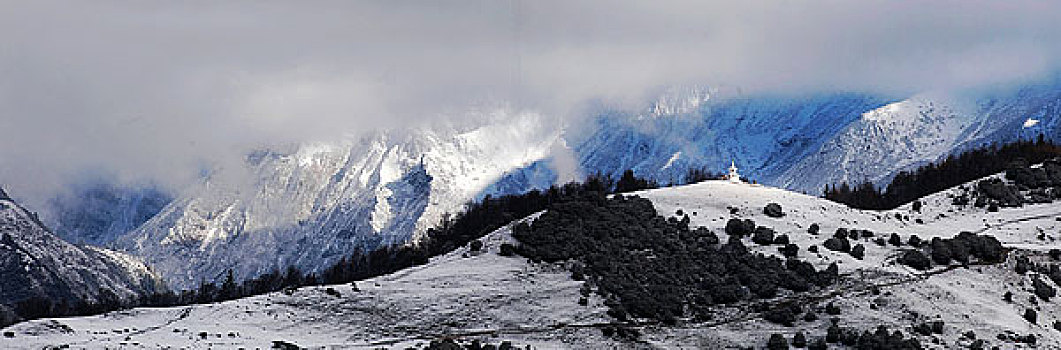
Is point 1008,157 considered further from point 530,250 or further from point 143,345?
point 143,345

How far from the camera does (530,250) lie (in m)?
126

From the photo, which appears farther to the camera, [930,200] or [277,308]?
[930,200]

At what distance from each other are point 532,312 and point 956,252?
41127 mm

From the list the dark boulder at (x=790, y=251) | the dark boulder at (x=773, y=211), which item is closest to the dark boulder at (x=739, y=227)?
the dark boulder at (x=790, y=251)

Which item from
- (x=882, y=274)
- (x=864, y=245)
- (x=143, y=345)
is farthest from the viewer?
(x=864, y=245)

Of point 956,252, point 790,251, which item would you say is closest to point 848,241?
point 790,251

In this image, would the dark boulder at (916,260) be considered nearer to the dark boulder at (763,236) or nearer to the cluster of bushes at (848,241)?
the cluster of bushes at (848,241)

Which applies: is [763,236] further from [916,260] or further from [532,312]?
[532,312]

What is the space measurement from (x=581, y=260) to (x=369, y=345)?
97.5 feet

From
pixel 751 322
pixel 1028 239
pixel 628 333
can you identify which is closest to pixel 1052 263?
pixel 1028 239

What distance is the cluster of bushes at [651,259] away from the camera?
10944cm

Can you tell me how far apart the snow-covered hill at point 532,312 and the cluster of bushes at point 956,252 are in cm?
167

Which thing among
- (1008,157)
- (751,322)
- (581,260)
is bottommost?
(751,322)

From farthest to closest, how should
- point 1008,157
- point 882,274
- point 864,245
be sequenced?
point 1008,157
point 864,245
point 882,274
